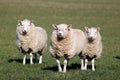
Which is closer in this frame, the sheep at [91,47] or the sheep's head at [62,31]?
the sheep's head at [62,31]

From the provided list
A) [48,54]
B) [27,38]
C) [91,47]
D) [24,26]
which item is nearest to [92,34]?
[91,47]

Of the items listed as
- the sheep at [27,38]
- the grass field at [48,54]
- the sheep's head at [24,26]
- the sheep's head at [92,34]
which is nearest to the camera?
the grass field at [48,54]

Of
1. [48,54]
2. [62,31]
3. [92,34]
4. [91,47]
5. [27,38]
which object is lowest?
[48,54]

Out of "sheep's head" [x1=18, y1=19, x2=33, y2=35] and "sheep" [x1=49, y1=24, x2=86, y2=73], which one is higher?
"sheep's head" [x1=18, y1=19, x2=33, y2=35]

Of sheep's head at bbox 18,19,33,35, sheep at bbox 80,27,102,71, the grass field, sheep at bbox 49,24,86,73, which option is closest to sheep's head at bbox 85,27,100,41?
sheep at bbox 80,27,102,71

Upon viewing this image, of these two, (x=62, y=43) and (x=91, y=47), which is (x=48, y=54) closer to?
(x=91, y=47)

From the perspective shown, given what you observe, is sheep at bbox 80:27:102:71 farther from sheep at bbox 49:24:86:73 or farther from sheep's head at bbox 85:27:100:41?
sheep at bbox 49:24:86:73

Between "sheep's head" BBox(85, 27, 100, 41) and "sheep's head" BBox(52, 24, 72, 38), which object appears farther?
"sheep's head" BBox(85, 27, 100, 41)

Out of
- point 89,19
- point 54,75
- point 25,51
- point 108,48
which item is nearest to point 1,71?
point 54,75

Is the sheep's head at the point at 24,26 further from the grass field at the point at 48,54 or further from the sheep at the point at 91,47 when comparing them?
the sheep at the point at 91,47

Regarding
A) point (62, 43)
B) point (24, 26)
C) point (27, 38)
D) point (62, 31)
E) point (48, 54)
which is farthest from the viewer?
A: point (48, 54)

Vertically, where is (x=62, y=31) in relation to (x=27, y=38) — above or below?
above

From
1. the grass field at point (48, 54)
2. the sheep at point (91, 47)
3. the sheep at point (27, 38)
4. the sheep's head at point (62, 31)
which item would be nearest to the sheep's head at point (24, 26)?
the sheep at point (27, 38)

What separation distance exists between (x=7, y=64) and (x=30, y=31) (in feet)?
5.57
